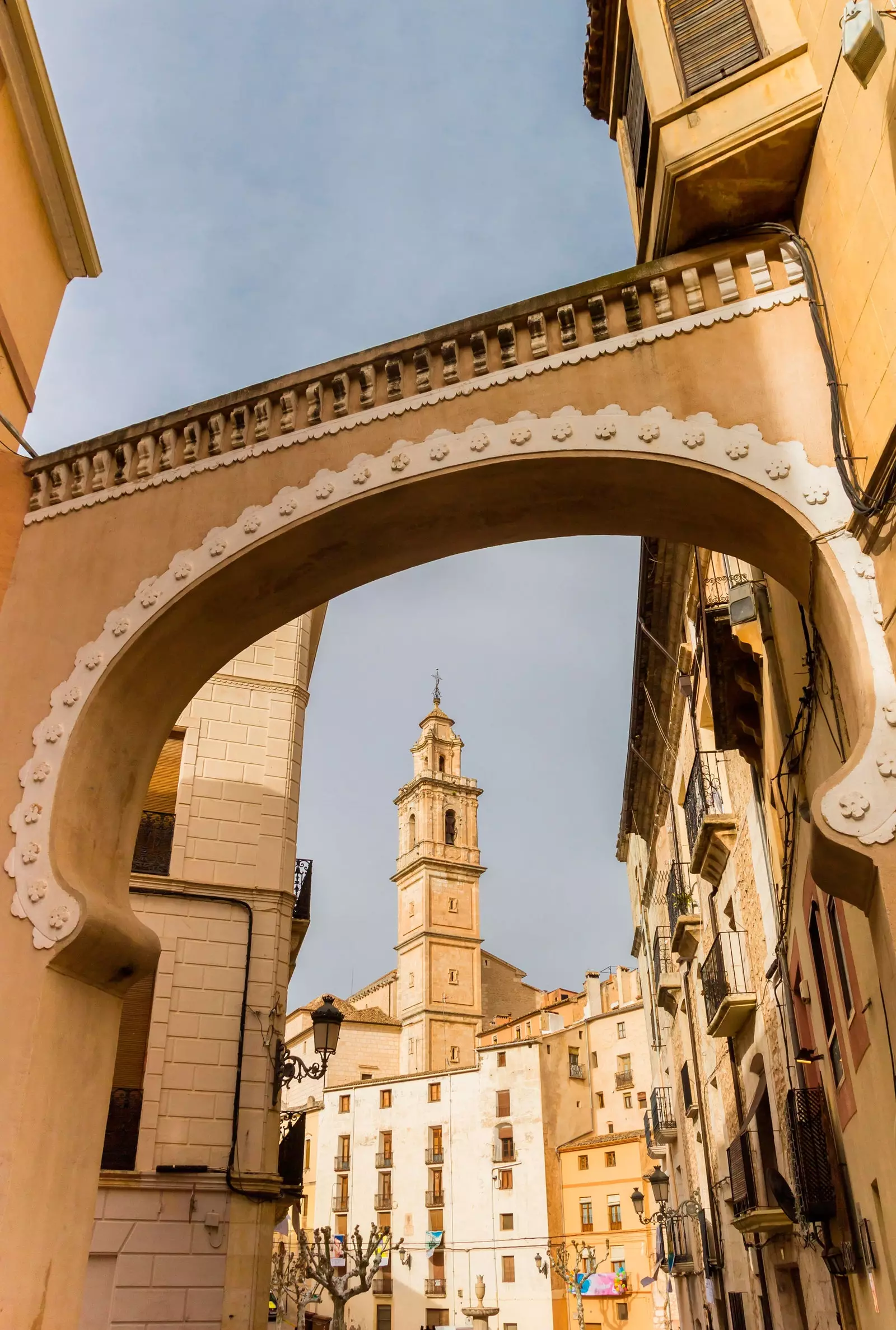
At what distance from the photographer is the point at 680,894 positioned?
59.3 feet

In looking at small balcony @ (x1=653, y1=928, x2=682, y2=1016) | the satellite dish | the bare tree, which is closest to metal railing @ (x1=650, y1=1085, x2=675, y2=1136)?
small balcony @ (x1=653, y1=928, x2=682, y2=1016)

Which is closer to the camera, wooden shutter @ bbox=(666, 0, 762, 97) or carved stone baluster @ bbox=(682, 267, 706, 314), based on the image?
carved stone baluster @ bbox=(682, 267, 706, 314)

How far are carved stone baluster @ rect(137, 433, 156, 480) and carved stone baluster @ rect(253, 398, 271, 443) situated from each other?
777mm

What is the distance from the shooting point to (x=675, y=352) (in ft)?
19.1

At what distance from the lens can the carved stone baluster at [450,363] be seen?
6309mm

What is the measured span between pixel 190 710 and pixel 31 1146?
941 centimetres

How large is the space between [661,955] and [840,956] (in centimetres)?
1759

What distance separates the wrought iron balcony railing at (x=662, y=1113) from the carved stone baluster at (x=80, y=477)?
2264cm

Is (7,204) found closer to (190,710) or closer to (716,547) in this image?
(716,547)

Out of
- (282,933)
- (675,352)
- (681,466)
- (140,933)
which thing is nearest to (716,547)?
(681,466)

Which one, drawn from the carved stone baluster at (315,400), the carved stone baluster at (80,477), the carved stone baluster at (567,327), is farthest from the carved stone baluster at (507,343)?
the carved stone baluster at (80,477)

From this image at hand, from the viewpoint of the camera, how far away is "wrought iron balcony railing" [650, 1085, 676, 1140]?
25359 mm

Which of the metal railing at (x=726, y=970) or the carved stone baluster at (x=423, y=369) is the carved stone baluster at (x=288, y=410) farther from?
the metal railing at (x=726, y=970)

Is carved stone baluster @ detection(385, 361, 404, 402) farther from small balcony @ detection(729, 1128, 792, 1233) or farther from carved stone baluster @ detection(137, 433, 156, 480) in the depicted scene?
small balcony @ detection(729, 1128, 792, 1233)
